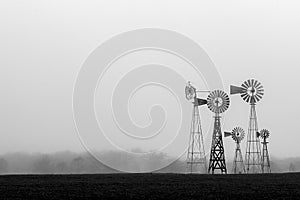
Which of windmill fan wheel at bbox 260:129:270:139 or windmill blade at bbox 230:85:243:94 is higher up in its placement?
windmill blade at bbox 230:85:243:94

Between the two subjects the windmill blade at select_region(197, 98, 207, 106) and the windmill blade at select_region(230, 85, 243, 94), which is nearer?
the windmill blade at select_region(197, 98, 207, 106)

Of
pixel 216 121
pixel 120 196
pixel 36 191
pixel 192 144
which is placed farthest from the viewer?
pixel 216 121

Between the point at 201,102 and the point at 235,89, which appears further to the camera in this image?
the point at 235,89

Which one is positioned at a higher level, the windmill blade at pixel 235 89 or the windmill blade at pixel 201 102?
the windmill blade at pixel 235 89

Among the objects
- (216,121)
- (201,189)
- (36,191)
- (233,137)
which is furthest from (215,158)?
(36,191)

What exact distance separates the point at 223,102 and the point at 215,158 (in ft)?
32.9

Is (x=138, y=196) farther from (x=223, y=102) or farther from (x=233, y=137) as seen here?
(x=233, y=137)

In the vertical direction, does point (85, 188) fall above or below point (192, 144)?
below

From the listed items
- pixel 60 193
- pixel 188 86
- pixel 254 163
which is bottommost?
pixel 60 193

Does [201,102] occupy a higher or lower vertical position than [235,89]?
lower

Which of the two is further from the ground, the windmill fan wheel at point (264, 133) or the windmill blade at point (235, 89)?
the windmill blade at point (235, 89)

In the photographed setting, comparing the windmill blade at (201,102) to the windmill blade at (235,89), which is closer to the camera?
the windmill blade at (201,102)

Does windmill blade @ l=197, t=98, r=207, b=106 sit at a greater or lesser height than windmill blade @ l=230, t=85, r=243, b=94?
lesser

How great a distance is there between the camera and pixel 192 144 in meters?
85.1
